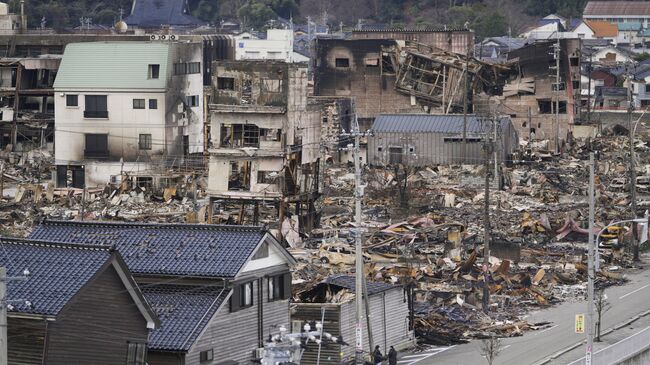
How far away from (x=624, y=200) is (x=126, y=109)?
18.5 m

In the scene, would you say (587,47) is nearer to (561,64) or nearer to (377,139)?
(561,64)

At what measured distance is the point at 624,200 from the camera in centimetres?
5684

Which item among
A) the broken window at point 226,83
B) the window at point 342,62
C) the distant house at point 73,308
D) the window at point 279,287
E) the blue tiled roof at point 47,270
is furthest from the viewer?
the window at point 342,62

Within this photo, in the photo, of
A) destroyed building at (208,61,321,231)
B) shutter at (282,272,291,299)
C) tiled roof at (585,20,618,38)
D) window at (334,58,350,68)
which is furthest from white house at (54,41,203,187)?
tiled roof at (585,20,618,38)

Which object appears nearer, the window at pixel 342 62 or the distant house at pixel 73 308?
the distant house at pixel 73 308

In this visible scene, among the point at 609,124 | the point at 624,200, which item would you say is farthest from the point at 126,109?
the point at 609,124

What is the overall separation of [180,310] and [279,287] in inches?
106

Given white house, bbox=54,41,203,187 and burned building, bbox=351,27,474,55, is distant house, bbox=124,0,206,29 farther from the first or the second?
white house, bbox=54,41,203,187

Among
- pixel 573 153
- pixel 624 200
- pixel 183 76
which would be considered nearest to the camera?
pixel 624 200

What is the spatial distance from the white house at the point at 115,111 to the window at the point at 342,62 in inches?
808

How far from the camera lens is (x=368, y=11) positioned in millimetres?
130625

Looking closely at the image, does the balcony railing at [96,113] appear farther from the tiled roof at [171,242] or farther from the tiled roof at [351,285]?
the tiled roof at [171,242]

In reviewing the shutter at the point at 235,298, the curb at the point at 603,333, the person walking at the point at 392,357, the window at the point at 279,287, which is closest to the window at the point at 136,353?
the shutter at the point at 235,298

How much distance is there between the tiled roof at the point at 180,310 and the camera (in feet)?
87.5
